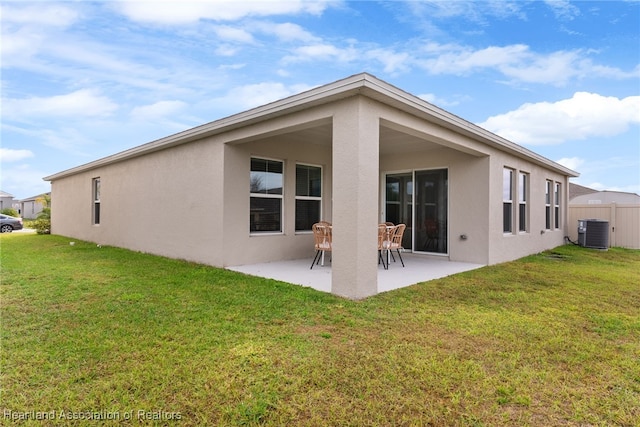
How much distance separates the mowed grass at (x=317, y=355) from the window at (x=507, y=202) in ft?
11.6

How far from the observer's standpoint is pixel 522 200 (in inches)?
368

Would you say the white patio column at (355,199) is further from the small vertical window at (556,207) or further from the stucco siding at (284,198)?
the small vertical window at (556,207)

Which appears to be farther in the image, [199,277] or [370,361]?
[199,277]

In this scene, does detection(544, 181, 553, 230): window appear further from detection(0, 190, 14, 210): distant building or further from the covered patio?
detection(0, 190, 14, 210): distant building

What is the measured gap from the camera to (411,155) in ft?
29.2

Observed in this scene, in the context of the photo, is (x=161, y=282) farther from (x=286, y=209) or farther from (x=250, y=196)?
(x=286, y=209)

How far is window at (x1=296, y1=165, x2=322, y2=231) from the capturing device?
8344 millimetres

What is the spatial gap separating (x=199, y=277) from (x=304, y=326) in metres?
3.01

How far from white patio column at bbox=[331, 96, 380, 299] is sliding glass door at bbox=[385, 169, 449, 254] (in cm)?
441

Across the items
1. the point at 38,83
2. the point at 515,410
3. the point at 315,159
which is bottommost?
the point at 515,410

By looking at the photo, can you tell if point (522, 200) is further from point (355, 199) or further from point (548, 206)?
point (355, 199)

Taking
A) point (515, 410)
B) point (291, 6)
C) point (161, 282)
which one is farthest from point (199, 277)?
point (291, 6)

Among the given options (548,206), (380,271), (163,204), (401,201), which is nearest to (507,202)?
(401,201)

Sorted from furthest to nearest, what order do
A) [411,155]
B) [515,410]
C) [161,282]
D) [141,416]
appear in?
[411,155] < [161,282] < [515,410] < [141,416]
